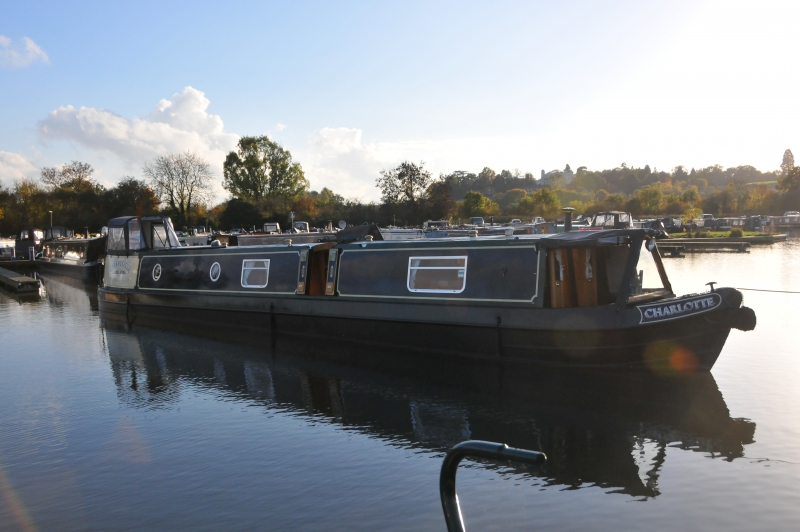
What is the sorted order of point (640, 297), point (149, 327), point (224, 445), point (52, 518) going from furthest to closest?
1. point (149, 327)
2. point (640, 297)
3. point (224, 445)
4. point (52, 518)

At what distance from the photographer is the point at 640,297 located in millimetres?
10688

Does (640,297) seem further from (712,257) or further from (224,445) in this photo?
(712,257)

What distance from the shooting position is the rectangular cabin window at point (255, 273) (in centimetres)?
1478

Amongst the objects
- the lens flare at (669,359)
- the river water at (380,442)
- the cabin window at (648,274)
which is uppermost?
the cabin window at (648,274)

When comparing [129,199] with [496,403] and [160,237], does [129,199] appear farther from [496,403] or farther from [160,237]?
[496,403]

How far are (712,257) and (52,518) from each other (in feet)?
103

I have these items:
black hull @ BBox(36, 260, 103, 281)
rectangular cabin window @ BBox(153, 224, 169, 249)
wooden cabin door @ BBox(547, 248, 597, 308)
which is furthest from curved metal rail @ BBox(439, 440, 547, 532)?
black hull @ BBox(36, 260, 103, 281)

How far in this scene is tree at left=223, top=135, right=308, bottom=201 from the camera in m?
74.3

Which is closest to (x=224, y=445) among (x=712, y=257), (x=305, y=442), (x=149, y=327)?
(x=305, y=442)

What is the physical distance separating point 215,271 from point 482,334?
7.76 m

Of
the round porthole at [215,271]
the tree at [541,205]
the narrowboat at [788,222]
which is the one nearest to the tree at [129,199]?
the tree at [541,205]

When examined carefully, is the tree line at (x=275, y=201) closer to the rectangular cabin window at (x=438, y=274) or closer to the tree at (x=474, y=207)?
the tree at (x=474, y=207)

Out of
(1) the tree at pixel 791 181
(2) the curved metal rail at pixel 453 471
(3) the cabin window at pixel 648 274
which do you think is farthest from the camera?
(1) the tree at pixel 791 181

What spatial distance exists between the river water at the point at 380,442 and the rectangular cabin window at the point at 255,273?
7.05 feet
